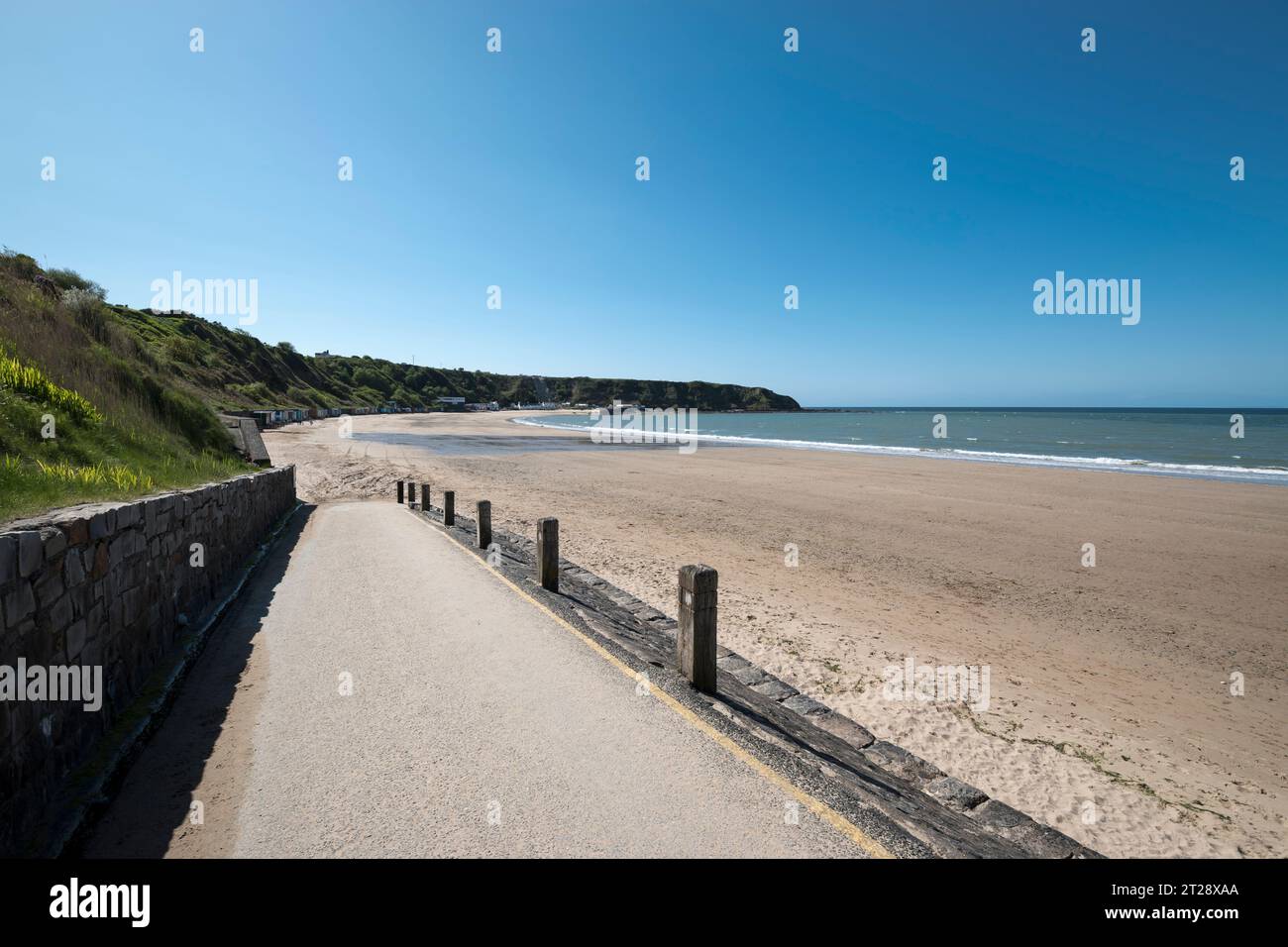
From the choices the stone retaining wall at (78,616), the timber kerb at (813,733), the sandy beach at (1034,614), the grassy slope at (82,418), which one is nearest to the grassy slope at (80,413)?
the grassy slope at (82,418)

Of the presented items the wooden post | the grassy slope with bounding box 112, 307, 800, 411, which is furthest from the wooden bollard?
the grassy slope with bounding box 112, 307, 800, 411

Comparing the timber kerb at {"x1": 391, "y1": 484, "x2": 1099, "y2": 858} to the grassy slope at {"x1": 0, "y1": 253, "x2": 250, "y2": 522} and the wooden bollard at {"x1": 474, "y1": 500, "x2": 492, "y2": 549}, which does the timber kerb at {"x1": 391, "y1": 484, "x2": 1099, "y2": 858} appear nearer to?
the wooden bollard at {"x1": 474, "y1": 500, "x2": 492, "y2": 549}

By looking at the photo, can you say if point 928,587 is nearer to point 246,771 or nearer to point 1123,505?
point 246,771

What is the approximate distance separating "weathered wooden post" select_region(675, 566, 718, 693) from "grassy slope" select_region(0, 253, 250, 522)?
522cm

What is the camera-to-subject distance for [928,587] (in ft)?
35.9

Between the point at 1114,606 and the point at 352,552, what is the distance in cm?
1352

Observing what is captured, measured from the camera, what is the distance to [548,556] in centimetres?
863

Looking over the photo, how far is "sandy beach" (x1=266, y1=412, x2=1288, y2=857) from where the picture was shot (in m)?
5.23

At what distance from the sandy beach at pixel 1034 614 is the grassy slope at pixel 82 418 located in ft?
21.9

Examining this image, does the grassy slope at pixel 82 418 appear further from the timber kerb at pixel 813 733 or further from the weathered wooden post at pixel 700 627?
the weathered wooden post at pixel 700 627

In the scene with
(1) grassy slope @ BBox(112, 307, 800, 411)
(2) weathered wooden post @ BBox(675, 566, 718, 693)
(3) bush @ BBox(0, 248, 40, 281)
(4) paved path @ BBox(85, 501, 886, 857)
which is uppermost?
(1) grassy slope @ BBox(112, 307, 800, 411)

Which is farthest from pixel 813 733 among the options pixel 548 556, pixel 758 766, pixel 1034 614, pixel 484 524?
pixel 484 524

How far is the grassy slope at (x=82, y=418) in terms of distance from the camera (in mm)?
5652

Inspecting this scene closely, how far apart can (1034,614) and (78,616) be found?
11.9 metres
